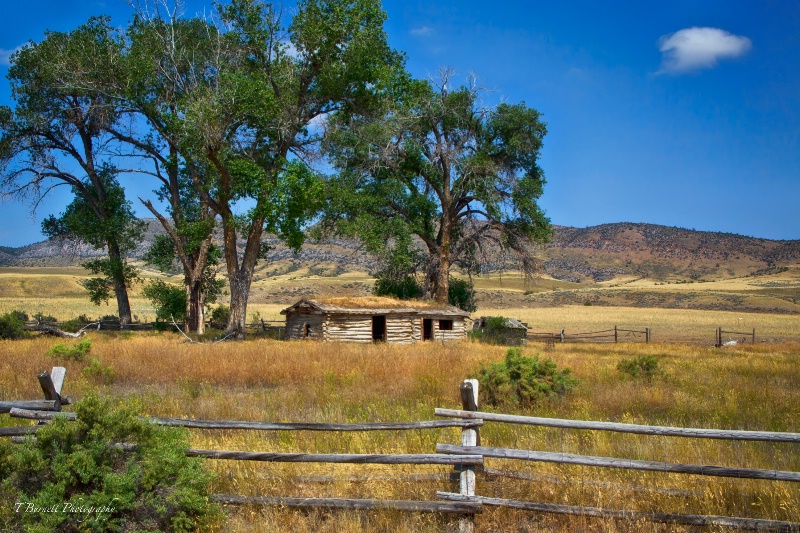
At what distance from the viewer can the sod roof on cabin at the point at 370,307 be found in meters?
27.8

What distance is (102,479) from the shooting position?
5461 mm

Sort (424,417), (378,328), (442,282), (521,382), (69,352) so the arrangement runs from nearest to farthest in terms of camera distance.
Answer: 1. (424,417)
2. (521,382)
3. (69,352)
4. (378,328)
5. (442,282)

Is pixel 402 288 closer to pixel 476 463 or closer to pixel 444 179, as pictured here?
pixel 444 179

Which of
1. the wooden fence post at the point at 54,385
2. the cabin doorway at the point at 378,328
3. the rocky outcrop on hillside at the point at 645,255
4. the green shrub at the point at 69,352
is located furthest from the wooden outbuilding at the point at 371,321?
the rocky outcrop on hillside at the point at 645,255

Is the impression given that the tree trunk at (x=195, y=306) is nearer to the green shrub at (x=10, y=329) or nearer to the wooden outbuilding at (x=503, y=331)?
the green shrub at (x=10, y=329)

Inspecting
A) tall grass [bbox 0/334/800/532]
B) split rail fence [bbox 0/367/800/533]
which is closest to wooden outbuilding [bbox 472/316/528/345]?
tall grass [bbox 0/334/800/532]

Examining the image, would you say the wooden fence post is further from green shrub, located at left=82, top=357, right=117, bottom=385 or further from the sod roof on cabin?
the sod roof on cabin

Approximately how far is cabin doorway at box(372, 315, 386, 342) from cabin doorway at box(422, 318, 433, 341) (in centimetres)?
211

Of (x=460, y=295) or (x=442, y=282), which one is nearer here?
(x=442, y=282)

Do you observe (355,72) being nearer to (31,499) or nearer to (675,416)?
(675,416)

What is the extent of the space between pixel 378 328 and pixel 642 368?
17.1m

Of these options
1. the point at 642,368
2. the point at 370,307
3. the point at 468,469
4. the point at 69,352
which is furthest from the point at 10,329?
the point at 468,469

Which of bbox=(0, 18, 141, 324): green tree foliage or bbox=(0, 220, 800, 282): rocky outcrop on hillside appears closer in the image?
bbox=(0, 18, 141, 324): green tree foliage

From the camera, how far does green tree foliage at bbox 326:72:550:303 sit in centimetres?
3259
